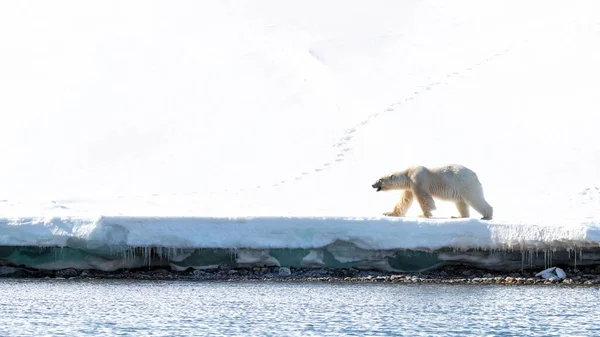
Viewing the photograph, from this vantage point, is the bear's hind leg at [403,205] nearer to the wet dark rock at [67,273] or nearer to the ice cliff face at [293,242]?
the ice cliff face at [293,242]

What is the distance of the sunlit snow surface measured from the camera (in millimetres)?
13805

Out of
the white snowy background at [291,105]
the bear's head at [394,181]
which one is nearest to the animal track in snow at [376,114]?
the white snowy background at [291,105]

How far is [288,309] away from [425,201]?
382 cm

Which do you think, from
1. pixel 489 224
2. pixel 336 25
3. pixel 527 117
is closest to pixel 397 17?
pixel 336 25

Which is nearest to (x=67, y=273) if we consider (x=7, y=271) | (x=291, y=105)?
(x=7, y=271)

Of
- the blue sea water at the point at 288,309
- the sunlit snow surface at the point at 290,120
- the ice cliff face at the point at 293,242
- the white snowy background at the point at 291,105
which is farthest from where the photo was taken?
the white snowy background at the point at 291,105

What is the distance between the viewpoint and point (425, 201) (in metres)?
14.8

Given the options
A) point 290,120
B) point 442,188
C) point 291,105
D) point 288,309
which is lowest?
point 288,309

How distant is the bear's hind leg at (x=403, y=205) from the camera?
1509 centimetres

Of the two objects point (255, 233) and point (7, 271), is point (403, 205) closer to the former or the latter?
point (255, 233)

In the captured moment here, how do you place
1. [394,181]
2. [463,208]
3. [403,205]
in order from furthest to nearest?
1. [394,181]
2. [403,205]
3. [463,208]

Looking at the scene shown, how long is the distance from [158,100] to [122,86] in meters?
1.56

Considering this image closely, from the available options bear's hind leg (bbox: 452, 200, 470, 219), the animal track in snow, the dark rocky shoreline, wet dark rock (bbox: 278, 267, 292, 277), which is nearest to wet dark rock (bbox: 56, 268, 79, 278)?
the dark rocky shoreline

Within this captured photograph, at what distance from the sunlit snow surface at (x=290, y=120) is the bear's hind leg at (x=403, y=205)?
0.69m
